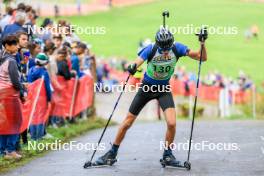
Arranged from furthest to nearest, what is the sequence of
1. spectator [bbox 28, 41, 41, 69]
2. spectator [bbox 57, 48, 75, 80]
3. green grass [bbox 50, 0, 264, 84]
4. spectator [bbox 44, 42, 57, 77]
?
green grass [bbox 50, 0, 264, 84] → spectator [bbox 57, 48, 75, 80] → spectator [bbox 44, 42, 57, 77] → spectator [bbox 28, 41, 41, 69]

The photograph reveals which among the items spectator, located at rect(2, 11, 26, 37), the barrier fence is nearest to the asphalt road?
the barrier fence

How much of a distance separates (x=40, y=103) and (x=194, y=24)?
60074mm

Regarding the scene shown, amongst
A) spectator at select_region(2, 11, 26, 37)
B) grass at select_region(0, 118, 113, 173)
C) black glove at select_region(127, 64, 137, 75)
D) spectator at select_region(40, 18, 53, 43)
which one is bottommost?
grass at select_region(0, 118, 113, 173)

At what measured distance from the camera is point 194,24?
73.0 metres

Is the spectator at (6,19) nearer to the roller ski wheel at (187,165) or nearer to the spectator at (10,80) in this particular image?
the spectator at (10,80)

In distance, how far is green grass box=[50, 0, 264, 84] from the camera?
5820 centimetres

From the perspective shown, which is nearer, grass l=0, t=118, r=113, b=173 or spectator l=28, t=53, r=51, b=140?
grass l=0, t=118, r=113, b=173

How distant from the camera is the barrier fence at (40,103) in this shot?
11.4 metres

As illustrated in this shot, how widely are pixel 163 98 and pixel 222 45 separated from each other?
5714 cm

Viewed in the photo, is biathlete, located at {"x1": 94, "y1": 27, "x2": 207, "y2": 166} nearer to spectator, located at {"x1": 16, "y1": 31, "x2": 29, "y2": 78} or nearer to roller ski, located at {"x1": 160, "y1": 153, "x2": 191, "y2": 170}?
roller ski, located at {"x1": 160, "y1": 153, "x2": 191, "y2": 170}

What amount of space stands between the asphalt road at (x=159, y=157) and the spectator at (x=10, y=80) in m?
0.46

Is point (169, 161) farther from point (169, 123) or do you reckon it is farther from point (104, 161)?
point (104, 161)

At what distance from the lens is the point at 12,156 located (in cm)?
1166

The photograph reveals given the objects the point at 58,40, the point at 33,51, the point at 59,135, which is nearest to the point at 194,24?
the point at 58,40
